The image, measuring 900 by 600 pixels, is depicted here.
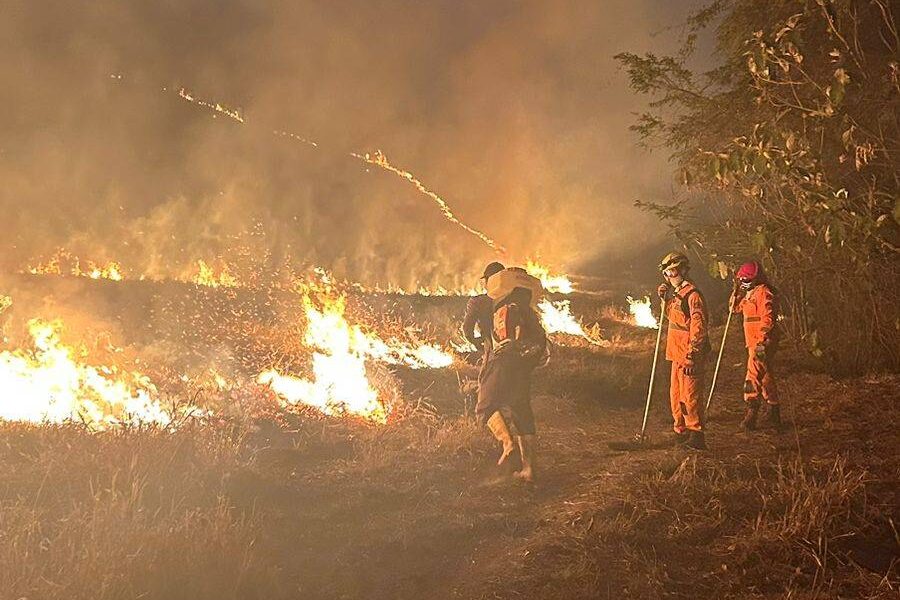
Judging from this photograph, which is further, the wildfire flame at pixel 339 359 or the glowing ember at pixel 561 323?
the glowing ember at pixel 561 323

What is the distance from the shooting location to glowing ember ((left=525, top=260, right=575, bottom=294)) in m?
24.5

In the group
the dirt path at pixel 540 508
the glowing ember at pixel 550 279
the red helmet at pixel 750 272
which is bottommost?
the dirt path at pixel 540 508

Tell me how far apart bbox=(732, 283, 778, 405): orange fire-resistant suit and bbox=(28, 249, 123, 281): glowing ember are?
10.6 meters

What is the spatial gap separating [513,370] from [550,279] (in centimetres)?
1855

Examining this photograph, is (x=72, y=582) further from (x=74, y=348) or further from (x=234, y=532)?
(x=74, y=348)

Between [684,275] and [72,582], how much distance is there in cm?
654

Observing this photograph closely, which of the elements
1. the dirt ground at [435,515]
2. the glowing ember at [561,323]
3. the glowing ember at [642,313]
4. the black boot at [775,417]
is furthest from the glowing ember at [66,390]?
the glowing ember at [642,313]

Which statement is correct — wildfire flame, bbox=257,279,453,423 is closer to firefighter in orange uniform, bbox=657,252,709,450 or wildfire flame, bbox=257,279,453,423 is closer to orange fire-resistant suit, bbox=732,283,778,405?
firefighter in orange uniform, bbox=657,252,709,450

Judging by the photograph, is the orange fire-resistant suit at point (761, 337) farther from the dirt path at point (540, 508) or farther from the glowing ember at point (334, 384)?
the glowing ember at point (334, 384)

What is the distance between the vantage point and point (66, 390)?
800cm

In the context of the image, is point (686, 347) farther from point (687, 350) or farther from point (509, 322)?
point (509, 322)

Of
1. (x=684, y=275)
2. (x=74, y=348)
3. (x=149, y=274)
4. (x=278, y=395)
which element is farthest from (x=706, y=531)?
(x=149, y=274)

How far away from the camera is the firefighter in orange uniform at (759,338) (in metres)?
8.41

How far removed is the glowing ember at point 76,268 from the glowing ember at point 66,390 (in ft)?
11.1
